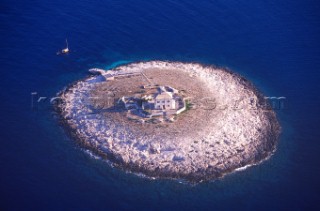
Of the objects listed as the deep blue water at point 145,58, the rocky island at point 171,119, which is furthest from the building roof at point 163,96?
the deep blue water at point 145,58

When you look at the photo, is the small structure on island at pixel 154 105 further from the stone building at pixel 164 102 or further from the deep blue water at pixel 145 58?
the deep blue water at pixel 145 58

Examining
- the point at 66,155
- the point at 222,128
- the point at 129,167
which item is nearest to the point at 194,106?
the point at 222,128

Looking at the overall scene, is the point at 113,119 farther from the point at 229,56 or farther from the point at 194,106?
the point at 229,56

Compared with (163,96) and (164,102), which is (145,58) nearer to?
(163,96)

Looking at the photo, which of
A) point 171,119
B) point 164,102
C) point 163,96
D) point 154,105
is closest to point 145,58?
point 163,96

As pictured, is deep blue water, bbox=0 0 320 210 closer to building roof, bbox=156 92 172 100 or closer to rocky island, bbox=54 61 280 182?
rocky island, bbox=54 61 280 182

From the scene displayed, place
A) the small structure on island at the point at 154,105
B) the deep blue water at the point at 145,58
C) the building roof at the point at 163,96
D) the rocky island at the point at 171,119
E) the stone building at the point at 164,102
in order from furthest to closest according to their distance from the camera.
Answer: the building roof at the point at 163,96 < the stone building at the point at 164,102 < the small structure on island at the point at 154,105 < the rocky island at the point at 171,119 < the deep blue water at the point at 145,58
